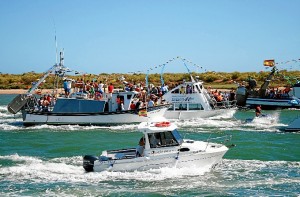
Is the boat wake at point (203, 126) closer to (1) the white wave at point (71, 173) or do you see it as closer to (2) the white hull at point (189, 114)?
(2) the white hull at point (189, 114)

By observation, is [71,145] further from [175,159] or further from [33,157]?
[175,159]

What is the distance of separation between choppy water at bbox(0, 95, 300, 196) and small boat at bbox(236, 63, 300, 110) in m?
18.1

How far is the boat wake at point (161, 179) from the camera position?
1945 centimetres

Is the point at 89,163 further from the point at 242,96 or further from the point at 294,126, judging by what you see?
the point at 242,96

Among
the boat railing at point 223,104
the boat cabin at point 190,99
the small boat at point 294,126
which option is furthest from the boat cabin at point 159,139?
the boat railing at point 223,104

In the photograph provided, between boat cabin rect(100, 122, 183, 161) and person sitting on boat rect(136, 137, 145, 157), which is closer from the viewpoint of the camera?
boat cabin rect(100, 122, 183, 161)

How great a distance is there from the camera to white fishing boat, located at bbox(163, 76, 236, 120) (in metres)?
43.2

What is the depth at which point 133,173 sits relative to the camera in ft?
69.8

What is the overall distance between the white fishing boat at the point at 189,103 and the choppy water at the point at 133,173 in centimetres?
648

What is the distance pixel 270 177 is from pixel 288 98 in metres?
34.5

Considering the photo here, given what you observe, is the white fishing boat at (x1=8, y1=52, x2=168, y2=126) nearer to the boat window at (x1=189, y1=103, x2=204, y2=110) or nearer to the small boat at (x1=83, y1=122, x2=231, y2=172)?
the boat window at (x1=189, y1=103, x2=204, y2=110)

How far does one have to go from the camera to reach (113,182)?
20453 mm

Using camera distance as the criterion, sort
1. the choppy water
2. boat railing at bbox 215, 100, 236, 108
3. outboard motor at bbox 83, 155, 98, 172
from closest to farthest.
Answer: the choppy water < outboard motor at bbox 83, 155, 98, 172 < boat railing at bbox 215, 100, 236, 108

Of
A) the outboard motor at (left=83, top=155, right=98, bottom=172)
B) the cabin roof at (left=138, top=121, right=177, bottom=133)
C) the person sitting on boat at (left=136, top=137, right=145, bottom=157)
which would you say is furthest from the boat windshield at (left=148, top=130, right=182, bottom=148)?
the outboard motor at (left=83, top=155, right=98, bottom=172)
